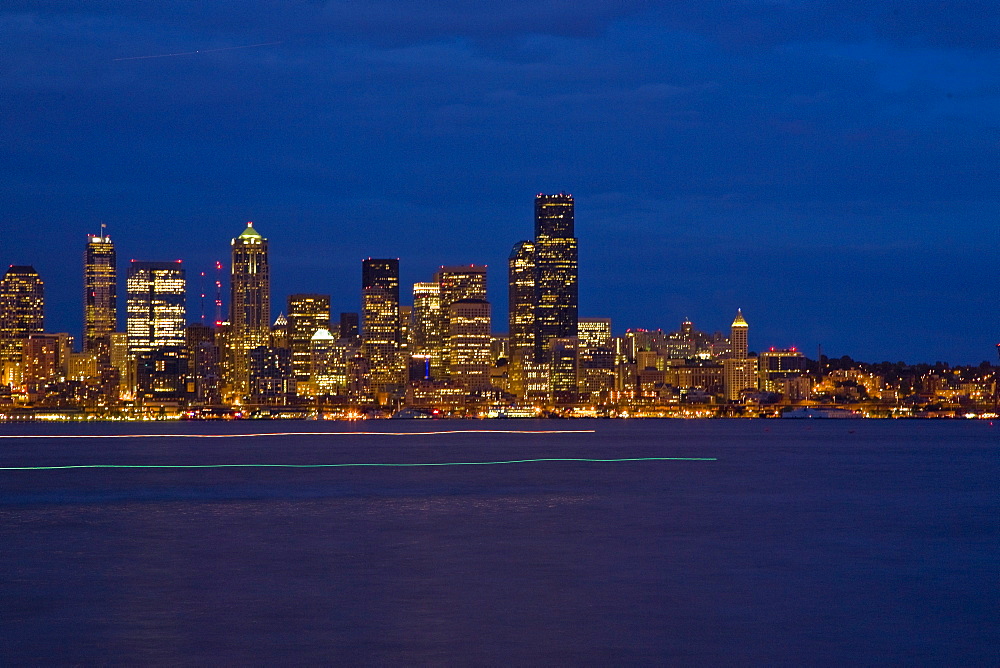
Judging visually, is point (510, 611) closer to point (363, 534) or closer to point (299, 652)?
point (299, 652)

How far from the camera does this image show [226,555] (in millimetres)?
39812

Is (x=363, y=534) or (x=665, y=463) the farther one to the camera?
(x=665, y=463)

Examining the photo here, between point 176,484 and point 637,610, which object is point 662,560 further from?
point 176,484

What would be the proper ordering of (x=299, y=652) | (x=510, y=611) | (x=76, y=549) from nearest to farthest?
(x=299, y=652), (x=510, y=611), (x=76, y=549)

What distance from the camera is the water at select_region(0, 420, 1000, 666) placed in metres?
26.4

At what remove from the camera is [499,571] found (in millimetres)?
36719

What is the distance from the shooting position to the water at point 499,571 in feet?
86.5

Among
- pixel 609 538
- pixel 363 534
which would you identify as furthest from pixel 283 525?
pixel 609 538

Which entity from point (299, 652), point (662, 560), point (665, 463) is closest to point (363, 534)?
point (662, 560)

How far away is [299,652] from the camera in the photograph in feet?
83.0

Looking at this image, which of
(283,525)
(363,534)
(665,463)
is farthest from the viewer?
(665,463)

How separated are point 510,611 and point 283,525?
791 inches

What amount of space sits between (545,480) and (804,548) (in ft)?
108

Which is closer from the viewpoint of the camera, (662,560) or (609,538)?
(662,560)
